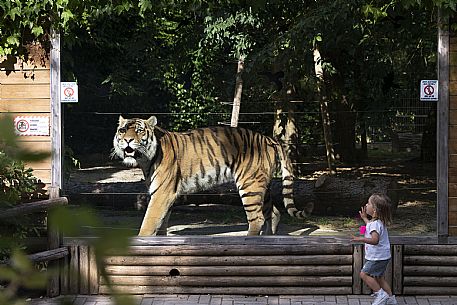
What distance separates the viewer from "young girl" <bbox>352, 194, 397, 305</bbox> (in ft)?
22.0

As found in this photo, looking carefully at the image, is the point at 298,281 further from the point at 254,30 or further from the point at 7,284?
the point at 7,284

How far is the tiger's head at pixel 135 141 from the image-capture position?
7648 mm

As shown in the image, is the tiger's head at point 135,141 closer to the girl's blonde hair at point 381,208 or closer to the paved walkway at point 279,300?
the paved walkway at point 279,300

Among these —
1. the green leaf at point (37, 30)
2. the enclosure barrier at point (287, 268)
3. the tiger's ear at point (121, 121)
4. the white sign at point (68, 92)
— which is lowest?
the enclosure barrier at point (287, 268)

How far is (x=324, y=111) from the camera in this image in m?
7.59

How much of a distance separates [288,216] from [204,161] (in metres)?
0.82

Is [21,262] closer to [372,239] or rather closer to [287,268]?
[372,239]

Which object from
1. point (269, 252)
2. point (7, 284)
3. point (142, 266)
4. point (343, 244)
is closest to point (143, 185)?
point (142, 266)

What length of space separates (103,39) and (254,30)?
123 centimetres

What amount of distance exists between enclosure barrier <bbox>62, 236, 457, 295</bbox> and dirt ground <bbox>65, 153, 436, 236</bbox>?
0.16 meters

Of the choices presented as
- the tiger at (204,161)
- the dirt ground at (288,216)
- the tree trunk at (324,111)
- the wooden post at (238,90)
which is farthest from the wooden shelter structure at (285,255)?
the wooden post at (238,90)

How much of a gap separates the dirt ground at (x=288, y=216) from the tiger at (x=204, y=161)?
0.34 ft

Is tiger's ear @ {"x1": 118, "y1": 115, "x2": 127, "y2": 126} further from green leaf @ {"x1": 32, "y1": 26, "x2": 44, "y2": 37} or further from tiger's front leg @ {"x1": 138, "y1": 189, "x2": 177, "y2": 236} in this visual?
green leaf @ {"x1": 32, "y1": 26, "x2": 44, "y2": 37}

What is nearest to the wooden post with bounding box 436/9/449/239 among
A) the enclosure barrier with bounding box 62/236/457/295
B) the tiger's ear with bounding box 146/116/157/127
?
the enclosure barrier with bounding box 62/236/457/295
